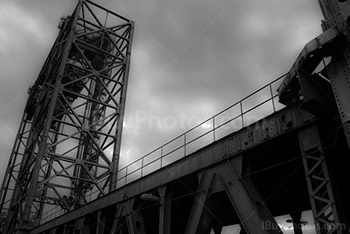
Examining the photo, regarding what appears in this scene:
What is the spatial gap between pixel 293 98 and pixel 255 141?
5.45 feet

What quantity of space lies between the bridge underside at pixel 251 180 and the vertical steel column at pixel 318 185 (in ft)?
0.07

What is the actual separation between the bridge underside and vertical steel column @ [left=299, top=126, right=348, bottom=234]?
2 centimetres

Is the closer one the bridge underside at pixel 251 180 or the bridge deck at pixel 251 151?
the bridge underside at pixel 251 180

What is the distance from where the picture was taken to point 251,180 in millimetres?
11062

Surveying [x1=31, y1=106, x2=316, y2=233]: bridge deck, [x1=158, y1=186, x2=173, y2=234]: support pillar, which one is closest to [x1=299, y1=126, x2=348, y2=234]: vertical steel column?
[x1=31, y1=106, x2=316, y2=233]: bridge deck

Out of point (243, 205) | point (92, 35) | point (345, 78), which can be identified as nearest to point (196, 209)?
point (243, 205)

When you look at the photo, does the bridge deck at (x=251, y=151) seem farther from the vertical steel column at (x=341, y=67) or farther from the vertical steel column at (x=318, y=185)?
the vertical steel column at (x=341, y=67)

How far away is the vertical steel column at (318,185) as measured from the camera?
736 cm

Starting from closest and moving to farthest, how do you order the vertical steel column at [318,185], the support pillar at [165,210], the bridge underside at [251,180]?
1. the vertical steel column at [318,185]
2. the bridge underside at [251,180]
3. the support pillar at [165,210]

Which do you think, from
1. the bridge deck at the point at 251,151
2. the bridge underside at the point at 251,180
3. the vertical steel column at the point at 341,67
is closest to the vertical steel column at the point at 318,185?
the bridge underside at the point at 251,180

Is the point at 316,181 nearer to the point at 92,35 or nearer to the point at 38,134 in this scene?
the point at 38,134

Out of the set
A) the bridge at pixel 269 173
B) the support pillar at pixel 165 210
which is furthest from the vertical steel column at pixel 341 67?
the support pillar at pixel 165 210

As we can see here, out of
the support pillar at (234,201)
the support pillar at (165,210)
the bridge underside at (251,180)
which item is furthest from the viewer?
the support pillar at (165,210)

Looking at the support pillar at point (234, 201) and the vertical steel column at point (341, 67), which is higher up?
the vertical steel column at point (341, 67)
